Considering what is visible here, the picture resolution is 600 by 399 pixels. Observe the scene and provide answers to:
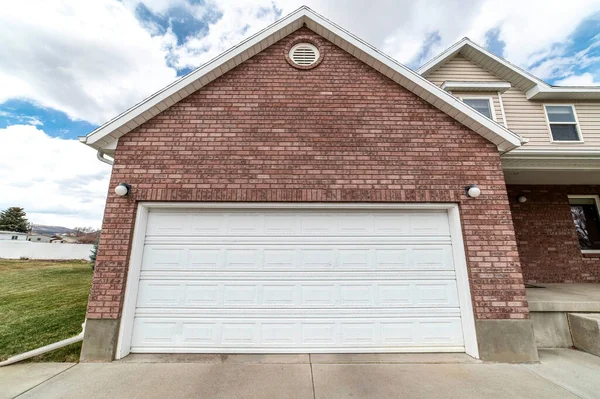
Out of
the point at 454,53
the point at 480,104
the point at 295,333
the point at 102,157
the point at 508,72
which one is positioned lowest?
the point at 295,333

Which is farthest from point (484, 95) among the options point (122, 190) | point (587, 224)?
point (122, 190)

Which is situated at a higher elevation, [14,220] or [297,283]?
[14,220]

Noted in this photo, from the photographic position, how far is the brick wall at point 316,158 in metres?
4.46

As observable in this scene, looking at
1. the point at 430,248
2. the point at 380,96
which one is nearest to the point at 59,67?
the point at 380,96

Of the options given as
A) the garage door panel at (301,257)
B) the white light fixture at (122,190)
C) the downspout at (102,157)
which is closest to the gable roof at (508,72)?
the garage door panel at (301,257)

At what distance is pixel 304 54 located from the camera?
219 inches

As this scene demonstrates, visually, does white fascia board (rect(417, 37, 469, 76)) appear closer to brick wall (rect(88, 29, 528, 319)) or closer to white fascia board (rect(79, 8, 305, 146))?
brick wall (rect(88, 29, 528, 319))

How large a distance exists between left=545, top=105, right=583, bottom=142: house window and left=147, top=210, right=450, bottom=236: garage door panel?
6268 millimetres

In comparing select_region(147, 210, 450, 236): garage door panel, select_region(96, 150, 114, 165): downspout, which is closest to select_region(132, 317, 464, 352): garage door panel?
select_region(147, 210, 450, 236): garage door panel

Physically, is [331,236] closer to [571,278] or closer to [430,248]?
[430,248]

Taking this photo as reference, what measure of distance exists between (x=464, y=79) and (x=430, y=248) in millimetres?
6575

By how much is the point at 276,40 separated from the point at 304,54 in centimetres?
69

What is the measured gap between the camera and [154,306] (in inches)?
175

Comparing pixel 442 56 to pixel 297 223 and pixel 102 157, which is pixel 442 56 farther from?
pixel 102 157
